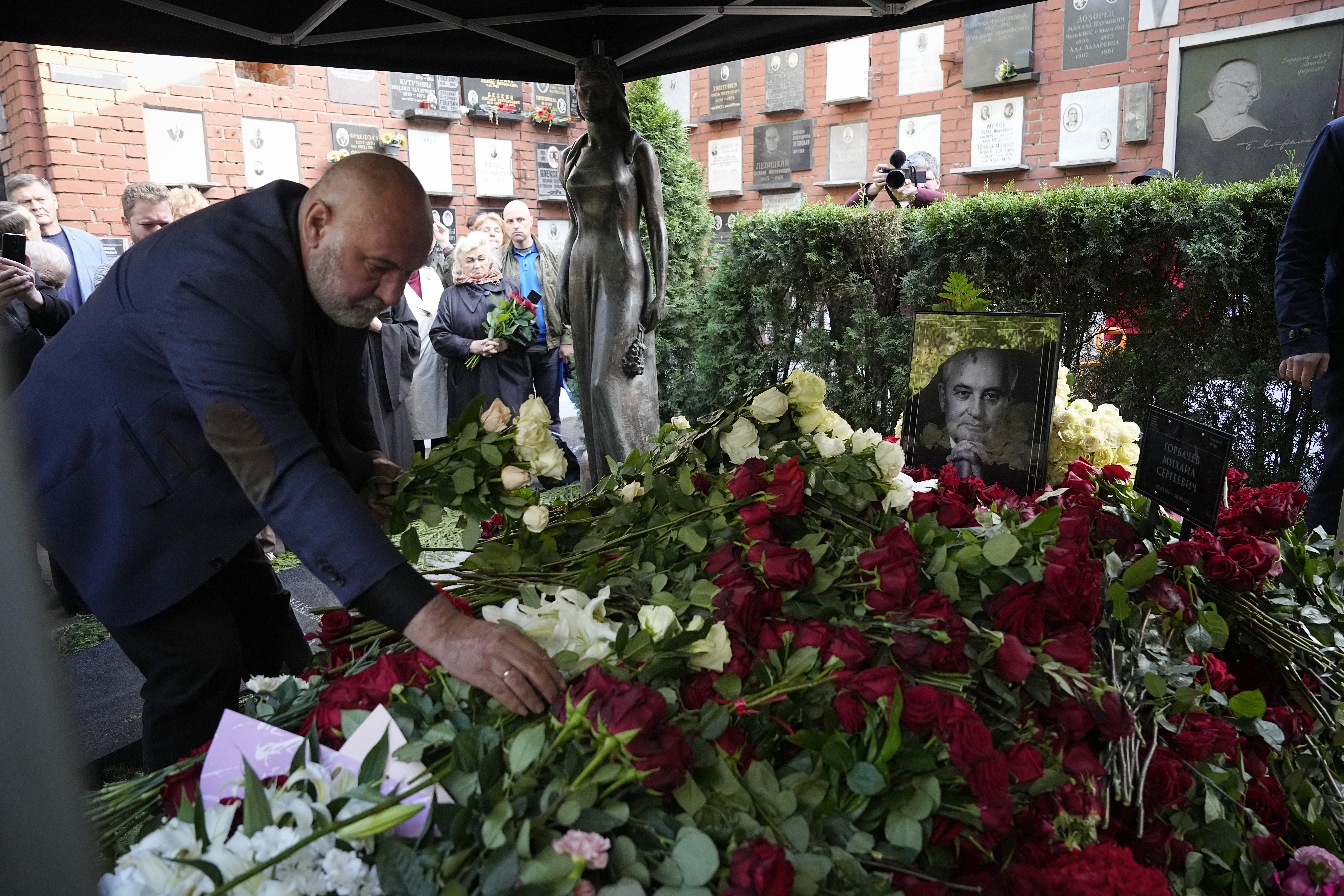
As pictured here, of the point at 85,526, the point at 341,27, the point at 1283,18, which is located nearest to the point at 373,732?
the point at 85,526

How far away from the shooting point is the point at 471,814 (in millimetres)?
728

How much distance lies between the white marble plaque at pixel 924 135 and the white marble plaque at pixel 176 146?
718cm

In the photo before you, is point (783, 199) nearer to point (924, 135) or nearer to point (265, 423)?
point (924, 135)

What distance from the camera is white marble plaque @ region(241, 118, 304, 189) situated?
31.0 ft

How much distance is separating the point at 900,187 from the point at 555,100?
23.1 feet

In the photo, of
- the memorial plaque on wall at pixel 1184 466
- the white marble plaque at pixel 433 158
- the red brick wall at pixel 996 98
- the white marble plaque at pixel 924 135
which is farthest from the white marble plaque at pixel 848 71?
the memorial plaque on wall at pixel 1184 466

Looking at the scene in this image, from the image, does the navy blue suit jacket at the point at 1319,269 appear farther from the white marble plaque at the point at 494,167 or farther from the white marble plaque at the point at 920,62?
the white marble plaque at the point at 494,167

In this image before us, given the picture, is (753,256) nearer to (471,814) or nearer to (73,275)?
(73,275)

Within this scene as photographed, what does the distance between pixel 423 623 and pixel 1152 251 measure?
4068mm

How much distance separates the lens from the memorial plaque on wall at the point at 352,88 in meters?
9.98

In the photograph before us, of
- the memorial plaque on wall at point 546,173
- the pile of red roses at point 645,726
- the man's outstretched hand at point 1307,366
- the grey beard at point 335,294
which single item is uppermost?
the memorial plaque on wall at point 546,173

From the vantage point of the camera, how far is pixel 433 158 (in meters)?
10.9

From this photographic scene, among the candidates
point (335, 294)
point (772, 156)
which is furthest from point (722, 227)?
point (335, 294)

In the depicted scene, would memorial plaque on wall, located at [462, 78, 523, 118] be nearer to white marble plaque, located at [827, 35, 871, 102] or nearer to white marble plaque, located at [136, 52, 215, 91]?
white marble plaque, located at [136, 52, 215, 91]
